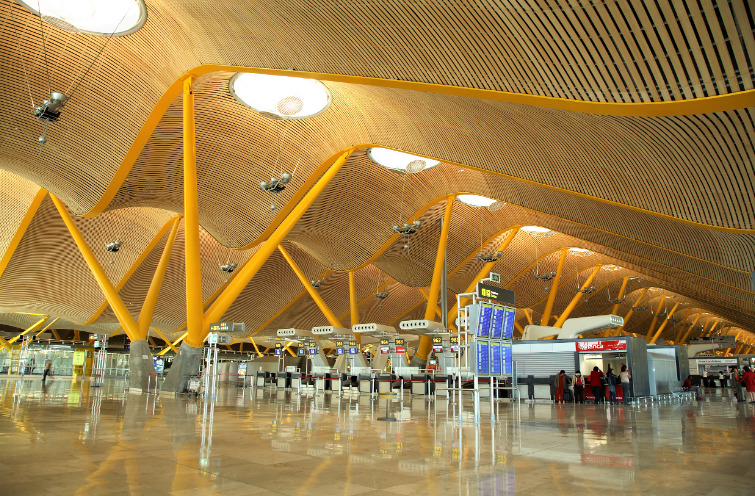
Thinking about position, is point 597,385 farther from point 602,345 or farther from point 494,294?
point 494,294

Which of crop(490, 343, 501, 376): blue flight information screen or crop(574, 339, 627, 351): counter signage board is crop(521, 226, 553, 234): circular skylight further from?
crop(490, 343, 501, 376): blue flight information screen

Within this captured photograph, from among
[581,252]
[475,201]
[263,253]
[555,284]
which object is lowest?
[263,253]

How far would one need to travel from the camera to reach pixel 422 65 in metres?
11.2

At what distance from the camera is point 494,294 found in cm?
1288

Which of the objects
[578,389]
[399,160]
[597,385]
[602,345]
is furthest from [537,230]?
[597,385]

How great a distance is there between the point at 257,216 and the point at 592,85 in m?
19.1

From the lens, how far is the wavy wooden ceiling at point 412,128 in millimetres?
8906

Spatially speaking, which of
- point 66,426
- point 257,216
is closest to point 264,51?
point 66,426

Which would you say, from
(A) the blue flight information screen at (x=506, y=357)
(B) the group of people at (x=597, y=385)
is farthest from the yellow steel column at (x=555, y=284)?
(A) the blue flight information screen at (x=506, y=357)

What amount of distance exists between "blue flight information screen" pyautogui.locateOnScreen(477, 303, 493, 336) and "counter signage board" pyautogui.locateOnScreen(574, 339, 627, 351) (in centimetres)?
1211

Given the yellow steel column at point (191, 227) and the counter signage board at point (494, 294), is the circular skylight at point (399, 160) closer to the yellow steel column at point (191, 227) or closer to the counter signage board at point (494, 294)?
the yellow steel column at point (191, 227)

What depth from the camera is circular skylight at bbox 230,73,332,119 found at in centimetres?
2077

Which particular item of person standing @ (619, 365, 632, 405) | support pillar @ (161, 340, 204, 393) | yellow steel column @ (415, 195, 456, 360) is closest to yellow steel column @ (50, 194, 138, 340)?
support pillar @ (161, 340, 204, 393)

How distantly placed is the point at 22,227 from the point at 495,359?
91.4 feet
